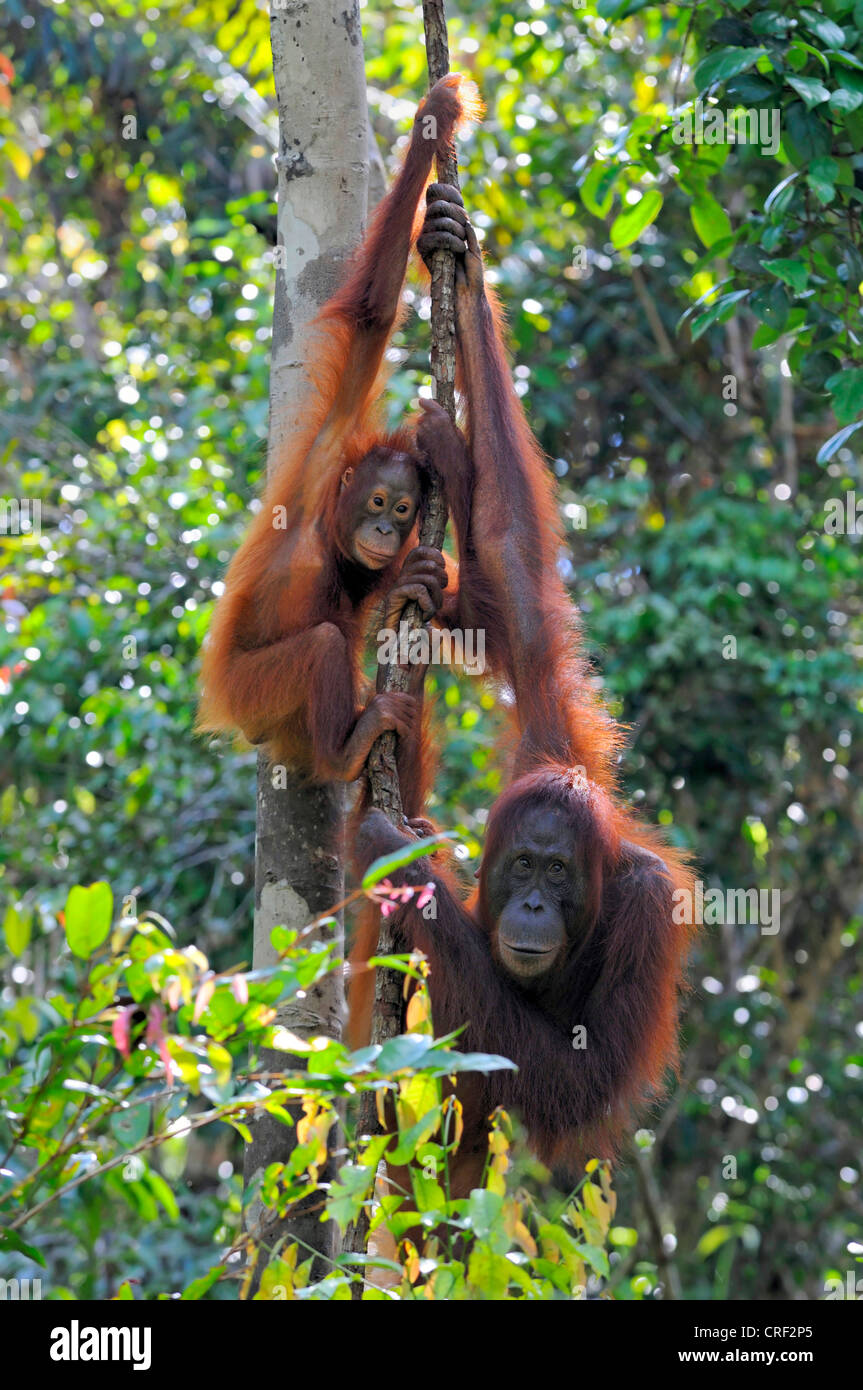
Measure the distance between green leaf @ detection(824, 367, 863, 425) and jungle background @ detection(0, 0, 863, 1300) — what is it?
70.9 inches

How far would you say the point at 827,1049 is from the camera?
6.60 m

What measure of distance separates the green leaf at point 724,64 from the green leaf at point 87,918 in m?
2.24

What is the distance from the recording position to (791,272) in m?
2.96

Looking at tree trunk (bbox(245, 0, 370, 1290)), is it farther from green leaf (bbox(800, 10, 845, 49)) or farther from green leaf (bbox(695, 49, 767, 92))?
green leaf (bbox(800, 10, 845, 49))

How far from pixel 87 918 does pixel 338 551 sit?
6.59 feet

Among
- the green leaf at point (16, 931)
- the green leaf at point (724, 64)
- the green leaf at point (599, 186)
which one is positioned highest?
the green leaf at point (599, 186)

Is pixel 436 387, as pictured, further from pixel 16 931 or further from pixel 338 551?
pixel 16 931

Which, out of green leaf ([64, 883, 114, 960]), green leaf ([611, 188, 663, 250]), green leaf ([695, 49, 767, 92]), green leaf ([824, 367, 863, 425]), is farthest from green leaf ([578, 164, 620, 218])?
green leaf ([64, 883, 114, 960])

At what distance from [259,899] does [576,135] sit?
4406 millimetres

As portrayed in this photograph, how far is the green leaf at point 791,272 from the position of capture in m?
2.94

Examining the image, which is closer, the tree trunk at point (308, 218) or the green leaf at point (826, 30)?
the green leaf at point (826, 30)

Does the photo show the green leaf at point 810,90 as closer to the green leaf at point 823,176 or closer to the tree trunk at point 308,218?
the green leaf at point 823,176

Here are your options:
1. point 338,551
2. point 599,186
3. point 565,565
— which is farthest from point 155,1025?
point 565,565

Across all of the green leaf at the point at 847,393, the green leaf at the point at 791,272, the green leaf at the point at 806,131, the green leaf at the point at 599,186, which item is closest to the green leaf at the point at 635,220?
the green leaf at the point at 599,186
